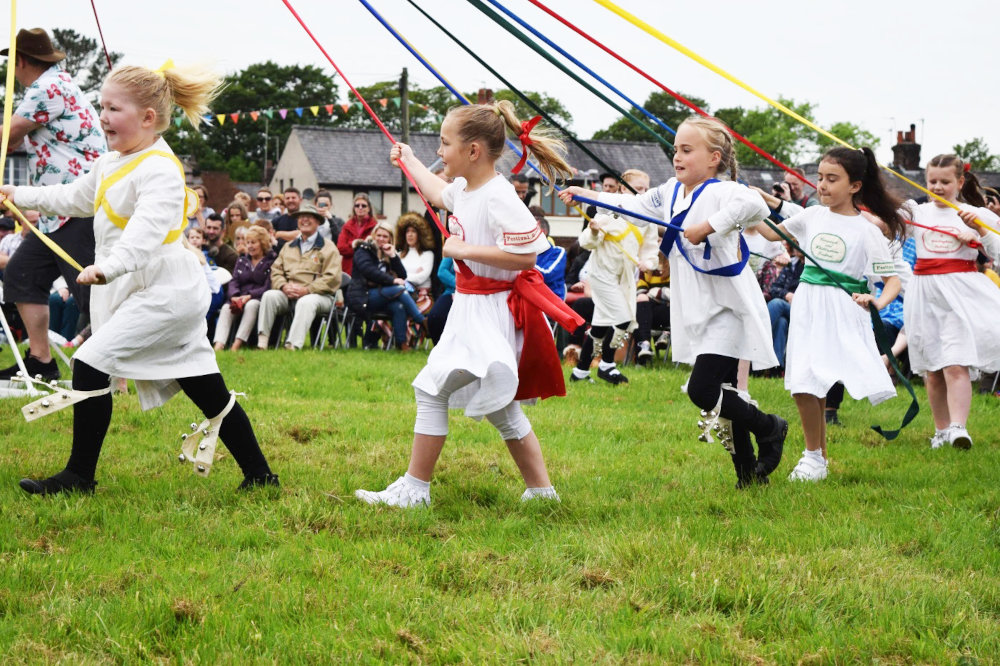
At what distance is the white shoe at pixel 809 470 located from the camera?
5629 mm

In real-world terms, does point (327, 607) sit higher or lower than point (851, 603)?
lower

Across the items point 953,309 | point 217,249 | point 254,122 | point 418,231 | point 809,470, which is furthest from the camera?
point 254,122

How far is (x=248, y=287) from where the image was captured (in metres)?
13.1

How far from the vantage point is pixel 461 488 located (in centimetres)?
513

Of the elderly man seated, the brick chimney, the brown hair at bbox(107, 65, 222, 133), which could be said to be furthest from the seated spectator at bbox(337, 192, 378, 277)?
the brick chimney

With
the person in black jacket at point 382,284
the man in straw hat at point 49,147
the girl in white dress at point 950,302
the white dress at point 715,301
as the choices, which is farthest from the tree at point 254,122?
the white dress at point 715,301

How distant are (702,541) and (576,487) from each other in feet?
3.88

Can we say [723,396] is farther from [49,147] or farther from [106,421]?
[49,147]

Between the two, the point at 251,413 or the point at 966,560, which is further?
the point at 251,413

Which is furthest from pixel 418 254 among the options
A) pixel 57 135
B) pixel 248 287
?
pixel 57 135

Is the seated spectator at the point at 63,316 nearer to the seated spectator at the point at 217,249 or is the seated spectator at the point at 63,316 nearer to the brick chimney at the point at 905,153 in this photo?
the seated spectator at the point at 217,249

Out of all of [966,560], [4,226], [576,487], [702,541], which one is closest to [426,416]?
[576,487]

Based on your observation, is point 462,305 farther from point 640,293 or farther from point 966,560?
point 640,293

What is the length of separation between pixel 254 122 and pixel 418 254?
215 ft
